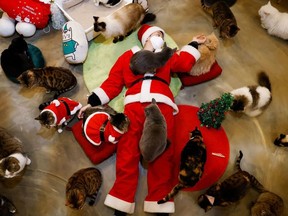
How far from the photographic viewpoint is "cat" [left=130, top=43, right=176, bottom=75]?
93.0 inches

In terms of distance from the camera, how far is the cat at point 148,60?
2363 mm

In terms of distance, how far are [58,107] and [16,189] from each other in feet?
2.39

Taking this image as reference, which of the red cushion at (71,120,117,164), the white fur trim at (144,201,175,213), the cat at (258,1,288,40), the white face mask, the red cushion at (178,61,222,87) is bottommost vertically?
the white fur trim at (144,201,175,213)

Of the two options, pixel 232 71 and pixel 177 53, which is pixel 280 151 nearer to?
pixel 232 71

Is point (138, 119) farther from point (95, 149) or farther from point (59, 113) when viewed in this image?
point (59, 113)

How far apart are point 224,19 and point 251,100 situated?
2.67 feet

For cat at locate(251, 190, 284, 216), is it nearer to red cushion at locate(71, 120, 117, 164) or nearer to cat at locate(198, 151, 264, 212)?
cat at locate(198, 151, 264, 212)

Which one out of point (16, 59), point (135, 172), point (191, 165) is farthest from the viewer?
point (16, 59)

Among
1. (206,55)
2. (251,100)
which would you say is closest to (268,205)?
(251,100)

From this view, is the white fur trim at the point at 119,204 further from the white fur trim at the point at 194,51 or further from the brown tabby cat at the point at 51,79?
the white fur trim at the point at 194,51

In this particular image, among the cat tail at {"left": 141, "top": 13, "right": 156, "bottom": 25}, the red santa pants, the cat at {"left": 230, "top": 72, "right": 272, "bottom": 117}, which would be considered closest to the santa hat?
the cat tail at {"left": 141, "top": 13, "right": 156, "bottom": 25}

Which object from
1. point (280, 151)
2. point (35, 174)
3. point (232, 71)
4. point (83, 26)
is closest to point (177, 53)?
point (232, 71)

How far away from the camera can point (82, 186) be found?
222 centimetres

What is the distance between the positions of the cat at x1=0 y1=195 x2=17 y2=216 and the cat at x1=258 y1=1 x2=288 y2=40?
2691 mm
